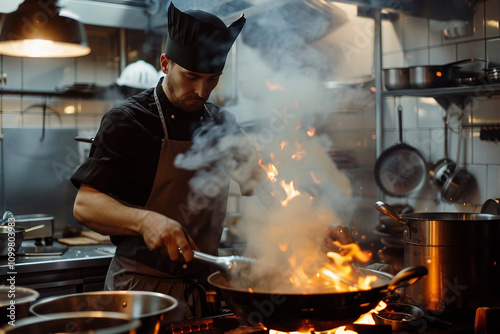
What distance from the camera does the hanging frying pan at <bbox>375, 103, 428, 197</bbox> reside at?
302 cm

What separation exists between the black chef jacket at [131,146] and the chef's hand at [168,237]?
0.38m

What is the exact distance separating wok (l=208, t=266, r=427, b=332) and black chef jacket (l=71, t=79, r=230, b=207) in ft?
Result: 2.25

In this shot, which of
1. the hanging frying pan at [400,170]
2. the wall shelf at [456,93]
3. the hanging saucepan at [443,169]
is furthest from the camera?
the hanging frying pan at [400,170]

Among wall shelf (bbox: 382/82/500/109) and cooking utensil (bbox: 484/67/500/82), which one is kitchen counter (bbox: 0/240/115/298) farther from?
cooking utensil (bbox: 484/67/500/82)

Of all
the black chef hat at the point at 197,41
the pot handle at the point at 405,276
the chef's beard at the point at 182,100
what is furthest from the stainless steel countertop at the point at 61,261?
the pot handle at the point at 405,276

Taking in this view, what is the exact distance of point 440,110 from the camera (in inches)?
117

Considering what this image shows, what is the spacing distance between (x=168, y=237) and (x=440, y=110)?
84.5 inches

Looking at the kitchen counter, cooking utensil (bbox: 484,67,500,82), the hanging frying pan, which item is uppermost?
cooking utensil (bbox: 484,67,500,82)

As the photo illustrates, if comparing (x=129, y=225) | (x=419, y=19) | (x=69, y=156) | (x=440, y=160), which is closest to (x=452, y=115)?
(x=440, y=160)

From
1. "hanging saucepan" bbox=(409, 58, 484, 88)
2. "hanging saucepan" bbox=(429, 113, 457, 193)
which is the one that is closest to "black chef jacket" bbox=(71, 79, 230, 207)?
"hanging saucepan" bbox=(409, 58, 484, 88)

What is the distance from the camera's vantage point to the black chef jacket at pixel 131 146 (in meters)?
1.73

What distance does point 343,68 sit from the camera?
11.5ft

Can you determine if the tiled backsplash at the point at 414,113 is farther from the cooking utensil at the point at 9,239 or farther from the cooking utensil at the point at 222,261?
the cooking utensil at the point at 222,261

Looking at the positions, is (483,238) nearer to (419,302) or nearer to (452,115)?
(419,302)
